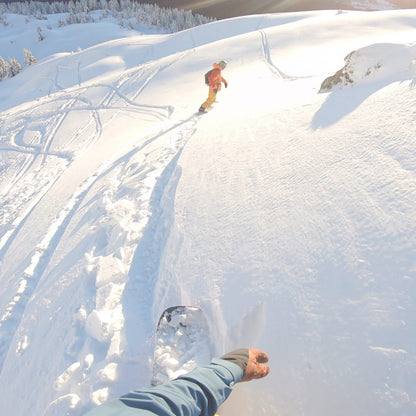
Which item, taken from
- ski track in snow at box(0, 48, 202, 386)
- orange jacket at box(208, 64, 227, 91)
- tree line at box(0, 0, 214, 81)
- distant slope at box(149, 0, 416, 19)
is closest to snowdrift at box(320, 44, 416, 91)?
ski track in snow at box(0, 48, 202, 386)

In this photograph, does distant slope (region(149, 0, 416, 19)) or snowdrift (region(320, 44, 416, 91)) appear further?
distant slope (region(149, 0, 416, 19))

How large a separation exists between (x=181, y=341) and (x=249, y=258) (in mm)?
949

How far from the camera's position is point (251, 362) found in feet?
5.81

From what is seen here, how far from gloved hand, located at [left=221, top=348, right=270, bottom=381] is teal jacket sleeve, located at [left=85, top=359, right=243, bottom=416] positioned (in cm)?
6

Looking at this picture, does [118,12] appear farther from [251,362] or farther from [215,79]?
[251,362]

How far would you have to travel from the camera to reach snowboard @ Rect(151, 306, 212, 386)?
A: 223 centimetres

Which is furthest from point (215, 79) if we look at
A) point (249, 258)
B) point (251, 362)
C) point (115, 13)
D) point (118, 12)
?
point (118, 12)

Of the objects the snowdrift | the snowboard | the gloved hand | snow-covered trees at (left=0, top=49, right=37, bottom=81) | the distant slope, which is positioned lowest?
the snowboard

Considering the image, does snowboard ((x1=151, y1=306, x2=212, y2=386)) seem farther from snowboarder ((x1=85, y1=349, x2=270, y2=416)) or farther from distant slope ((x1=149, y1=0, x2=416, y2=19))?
distant slope ((x1=149, y1=0, x2=416, y2=19))

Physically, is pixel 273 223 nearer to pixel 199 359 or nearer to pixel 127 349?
pixel 199 359

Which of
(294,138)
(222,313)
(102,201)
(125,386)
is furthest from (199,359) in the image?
(102,201)

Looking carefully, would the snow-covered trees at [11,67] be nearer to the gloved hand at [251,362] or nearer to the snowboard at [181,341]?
the snowboard at [181,341]

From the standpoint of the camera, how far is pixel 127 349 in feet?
7.95

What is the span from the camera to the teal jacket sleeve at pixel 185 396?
1.23 meters
